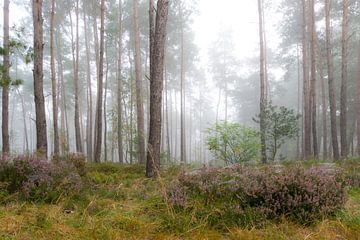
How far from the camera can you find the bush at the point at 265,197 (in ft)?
11.5

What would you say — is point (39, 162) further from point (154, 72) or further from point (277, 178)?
point (277, 178)

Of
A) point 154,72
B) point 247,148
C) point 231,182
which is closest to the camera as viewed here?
point 231,182

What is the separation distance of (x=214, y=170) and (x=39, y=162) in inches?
128

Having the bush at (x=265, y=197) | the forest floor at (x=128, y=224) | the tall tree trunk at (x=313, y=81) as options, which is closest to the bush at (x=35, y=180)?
the forest floor at (x=128, y=224)

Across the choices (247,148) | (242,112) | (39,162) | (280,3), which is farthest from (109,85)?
(39,162)

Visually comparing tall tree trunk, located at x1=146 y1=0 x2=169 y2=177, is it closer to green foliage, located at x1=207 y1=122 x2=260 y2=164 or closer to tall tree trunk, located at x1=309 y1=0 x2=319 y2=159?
green foliage, located at x1=207 y1=122 x2=260 y2=164

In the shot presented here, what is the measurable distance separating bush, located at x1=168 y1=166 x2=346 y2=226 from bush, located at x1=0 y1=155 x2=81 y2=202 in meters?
1.96

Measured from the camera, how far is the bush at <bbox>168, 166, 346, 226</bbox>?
3.49 m

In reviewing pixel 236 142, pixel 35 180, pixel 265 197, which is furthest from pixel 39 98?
pixel 265 197

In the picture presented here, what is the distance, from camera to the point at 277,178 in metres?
3.88

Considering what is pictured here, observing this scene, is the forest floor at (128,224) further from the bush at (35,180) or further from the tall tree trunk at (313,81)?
the tall tree trunk at (313,81)

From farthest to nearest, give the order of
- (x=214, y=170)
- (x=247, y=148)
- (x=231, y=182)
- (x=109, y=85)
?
(x=109, y=85) < (x=247, y=148) < (x=214, y=170) < (x=231, y=182)

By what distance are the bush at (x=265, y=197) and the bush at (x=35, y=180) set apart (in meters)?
1.96

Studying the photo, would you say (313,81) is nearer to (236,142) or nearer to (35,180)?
(236,142)
